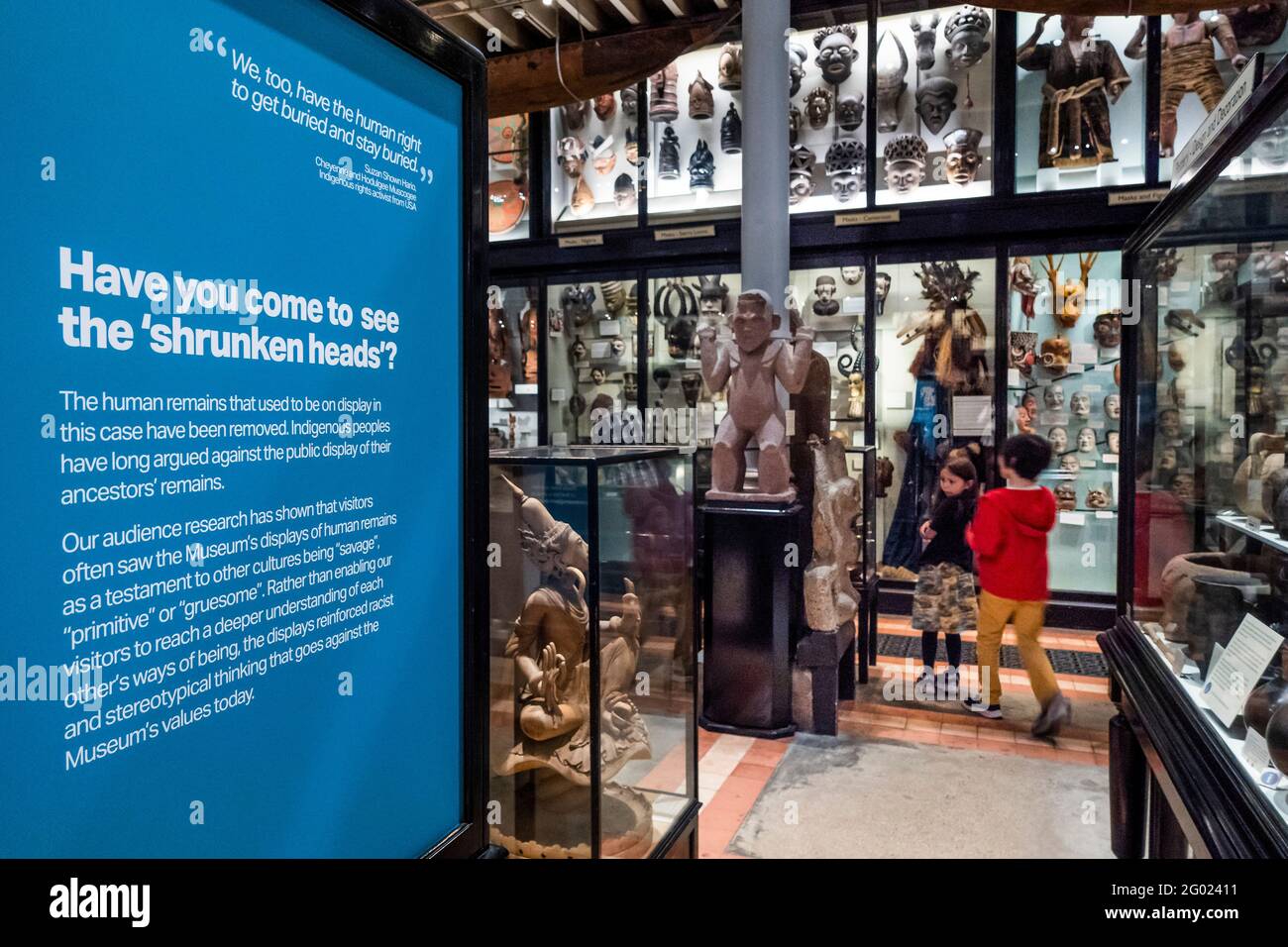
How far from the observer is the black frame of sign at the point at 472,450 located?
1.06 metres

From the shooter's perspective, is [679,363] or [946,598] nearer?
[946,598]

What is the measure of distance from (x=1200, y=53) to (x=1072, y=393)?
2.49m

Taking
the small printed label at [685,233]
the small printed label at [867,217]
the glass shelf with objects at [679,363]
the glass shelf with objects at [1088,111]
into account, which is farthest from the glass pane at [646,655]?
the glass shelf with objects at [1088,111]

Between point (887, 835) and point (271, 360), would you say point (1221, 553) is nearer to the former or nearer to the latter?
point (887, 835)

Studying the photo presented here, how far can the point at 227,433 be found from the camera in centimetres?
76

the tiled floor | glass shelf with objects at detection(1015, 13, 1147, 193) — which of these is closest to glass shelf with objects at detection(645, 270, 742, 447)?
glass shelf with objects at detection(1015, 13, 1147, 193)

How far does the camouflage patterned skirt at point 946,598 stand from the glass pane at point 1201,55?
3.61m

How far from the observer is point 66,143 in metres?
0.63

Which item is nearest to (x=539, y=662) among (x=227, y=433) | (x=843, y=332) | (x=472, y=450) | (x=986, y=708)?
(x=472, y=450)

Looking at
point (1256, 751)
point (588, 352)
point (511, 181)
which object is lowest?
point (1256, 751)

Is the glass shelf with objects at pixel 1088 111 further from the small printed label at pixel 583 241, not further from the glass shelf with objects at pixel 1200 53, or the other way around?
the small printed label at pixel 583 241

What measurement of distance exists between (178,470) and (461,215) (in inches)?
19.4

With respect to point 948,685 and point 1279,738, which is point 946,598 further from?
point 1279,738

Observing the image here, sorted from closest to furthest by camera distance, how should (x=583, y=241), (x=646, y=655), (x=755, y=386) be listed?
(x=646, y=655), (x=755, y=386), (x=583, y=241)
